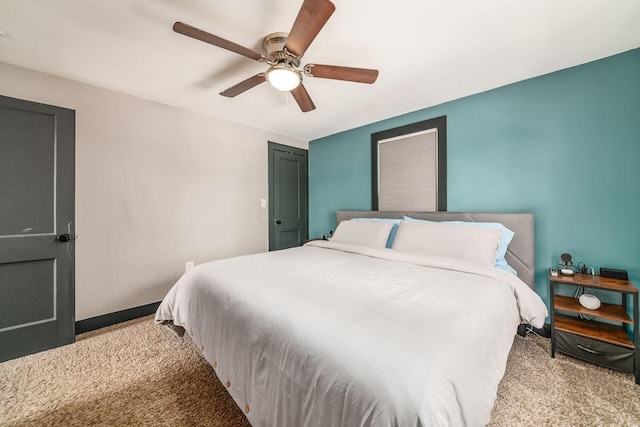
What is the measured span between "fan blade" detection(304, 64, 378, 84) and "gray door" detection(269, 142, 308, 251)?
2.23 meters

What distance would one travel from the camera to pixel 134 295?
2559 mm

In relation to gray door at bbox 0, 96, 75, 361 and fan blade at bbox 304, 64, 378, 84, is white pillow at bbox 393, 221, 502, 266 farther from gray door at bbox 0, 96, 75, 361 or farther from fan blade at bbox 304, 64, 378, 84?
gray door at bbox 0, 96, 75, 361

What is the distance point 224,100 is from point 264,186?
4.45ft

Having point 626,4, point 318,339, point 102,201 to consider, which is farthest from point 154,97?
point 626,4

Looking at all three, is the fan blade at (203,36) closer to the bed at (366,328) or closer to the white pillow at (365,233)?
the bed at (366,328)

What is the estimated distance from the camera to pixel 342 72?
1.68 m

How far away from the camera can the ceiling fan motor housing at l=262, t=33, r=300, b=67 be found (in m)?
1.60

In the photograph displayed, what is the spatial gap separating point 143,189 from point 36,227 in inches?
33.5

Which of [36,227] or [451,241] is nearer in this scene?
[36,227]

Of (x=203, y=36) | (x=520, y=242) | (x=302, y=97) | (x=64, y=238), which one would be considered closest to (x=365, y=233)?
(x=520, y=242)

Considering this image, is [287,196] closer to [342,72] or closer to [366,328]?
[342,72]

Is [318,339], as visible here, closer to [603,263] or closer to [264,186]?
[603,263]

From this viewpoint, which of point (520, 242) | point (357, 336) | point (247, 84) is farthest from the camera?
point (520, 242)

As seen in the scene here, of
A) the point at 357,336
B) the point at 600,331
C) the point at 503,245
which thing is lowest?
the point at 600,331
